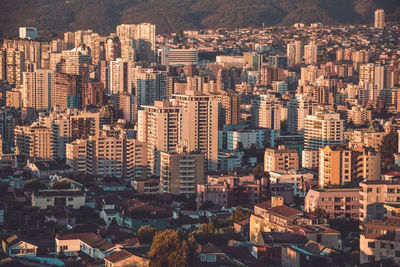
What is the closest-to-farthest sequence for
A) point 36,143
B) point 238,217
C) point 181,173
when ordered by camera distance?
point 238,217 → point 181,173 → point 36,143

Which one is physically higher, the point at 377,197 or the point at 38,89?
the point at 38,89

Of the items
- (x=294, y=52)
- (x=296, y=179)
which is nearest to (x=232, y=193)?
(x=296, y=179)

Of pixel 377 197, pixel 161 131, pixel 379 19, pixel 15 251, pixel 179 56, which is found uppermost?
pixel 379 19

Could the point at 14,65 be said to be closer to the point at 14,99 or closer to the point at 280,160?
the point at 14,99

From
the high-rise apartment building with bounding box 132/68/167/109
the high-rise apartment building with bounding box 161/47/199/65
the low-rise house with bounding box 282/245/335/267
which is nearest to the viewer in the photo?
the low-rise house with bounding box 282/245/335/267

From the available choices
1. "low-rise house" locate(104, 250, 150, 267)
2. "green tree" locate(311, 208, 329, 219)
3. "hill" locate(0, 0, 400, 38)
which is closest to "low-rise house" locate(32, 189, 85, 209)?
"green tree" locate(311, 208, 329, 219)

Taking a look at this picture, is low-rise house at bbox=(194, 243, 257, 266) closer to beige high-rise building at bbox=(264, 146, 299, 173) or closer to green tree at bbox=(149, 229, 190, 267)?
green tree at bbox=(149, 229, 190, 267)

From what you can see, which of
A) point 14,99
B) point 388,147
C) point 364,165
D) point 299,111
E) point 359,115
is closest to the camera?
point 364,165
